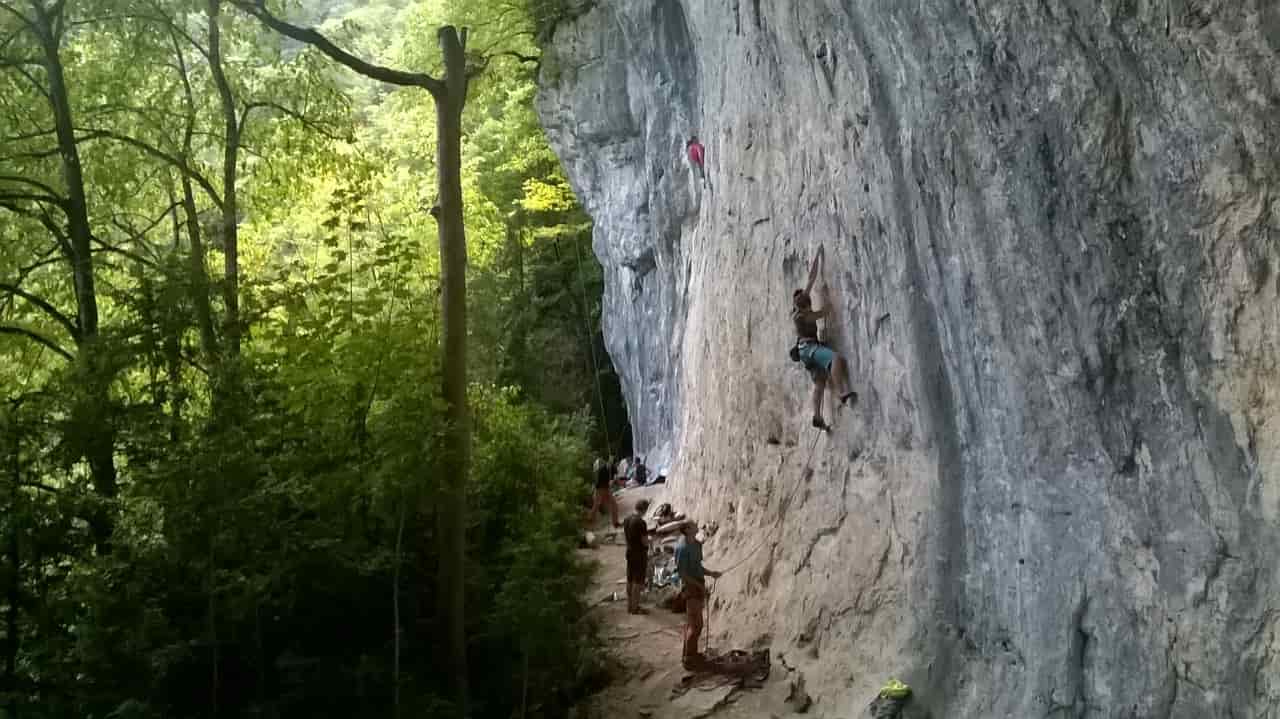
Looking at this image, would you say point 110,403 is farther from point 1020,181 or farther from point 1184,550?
point 1184,550

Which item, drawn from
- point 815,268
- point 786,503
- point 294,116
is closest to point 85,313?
point 294,116

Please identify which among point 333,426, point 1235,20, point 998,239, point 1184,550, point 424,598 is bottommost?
point 424,598

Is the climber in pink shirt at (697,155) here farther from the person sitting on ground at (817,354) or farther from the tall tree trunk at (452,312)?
the tall tree trunk at (452,312)

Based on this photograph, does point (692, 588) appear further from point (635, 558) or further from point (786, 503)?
point (635, 558)

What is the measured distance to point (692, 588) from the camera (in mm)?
9047

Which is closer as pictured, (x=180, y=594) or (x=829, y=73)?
(x=180, y=594)

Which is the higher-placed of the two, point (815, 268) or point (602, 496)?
point (815, 268)

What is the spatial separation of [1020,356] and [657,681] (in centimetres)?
522

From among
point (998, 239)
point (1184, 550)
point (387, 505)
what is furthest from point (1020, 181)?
point (387, 505)

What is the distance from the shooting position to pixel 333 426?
7.46 meters

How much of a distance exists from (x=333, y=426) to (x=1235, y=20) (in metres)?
6.68

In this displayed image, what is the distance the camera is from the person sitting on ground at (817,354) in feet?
27.9

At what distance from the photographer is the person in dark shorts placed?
10781mm

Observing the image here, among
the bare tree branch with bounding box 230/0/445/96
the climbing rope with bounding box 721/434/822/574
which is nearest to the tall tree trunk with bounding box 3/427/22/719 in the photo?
the bare tree branch with bounding box 230/0/445/96
